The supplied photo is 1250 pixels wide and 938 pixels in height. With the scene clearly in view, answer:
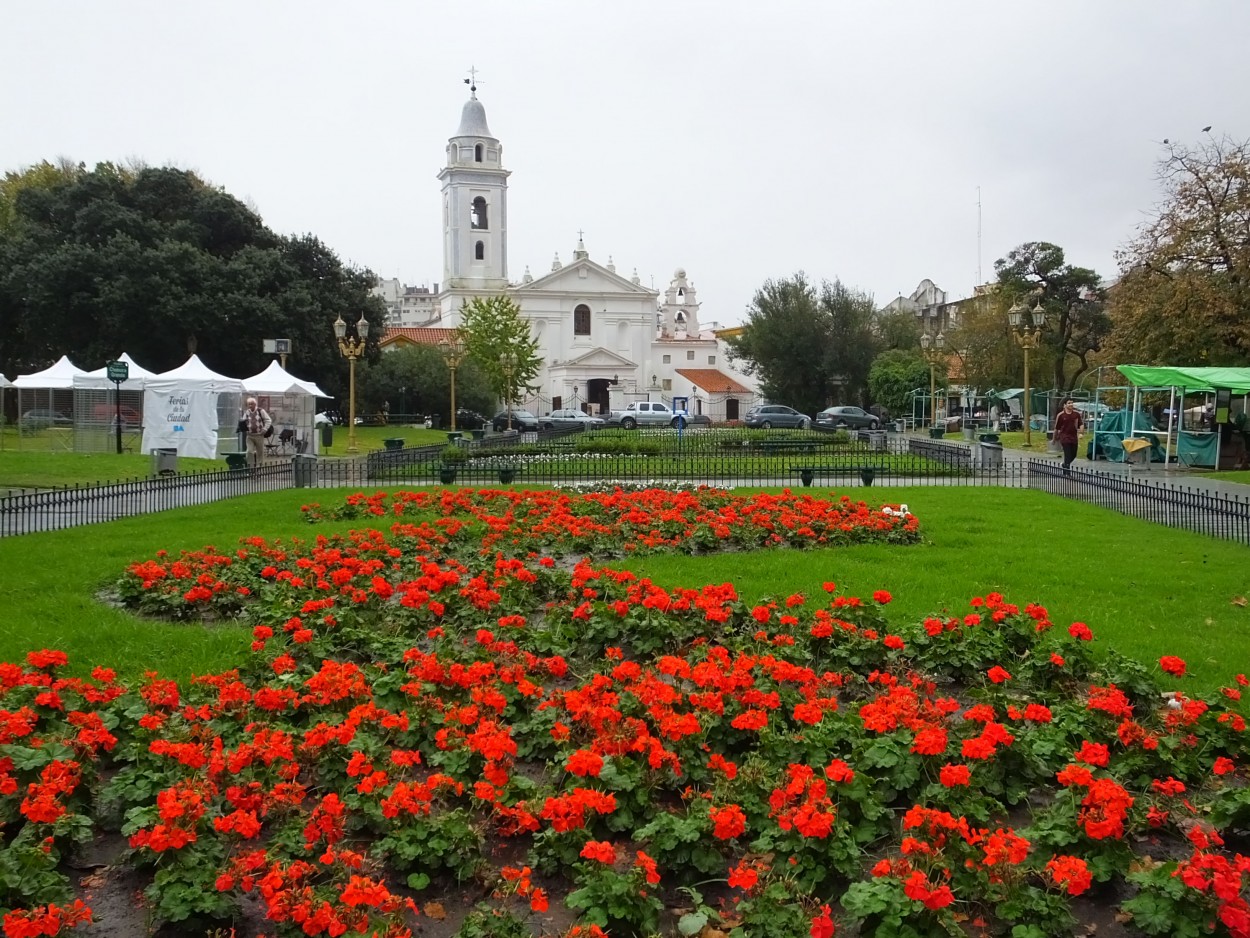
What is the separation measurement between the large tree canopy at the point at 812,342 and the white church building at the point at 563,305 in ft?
38.8

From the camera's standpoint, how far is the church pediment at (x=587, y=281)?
74.8 meters

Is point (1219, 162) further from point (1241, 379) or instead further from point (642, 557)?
point (642, 557)

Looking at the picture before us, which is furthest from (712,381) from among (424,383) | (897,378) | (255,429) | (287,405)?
(255,429)

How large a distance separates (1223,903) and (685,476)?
17715mm

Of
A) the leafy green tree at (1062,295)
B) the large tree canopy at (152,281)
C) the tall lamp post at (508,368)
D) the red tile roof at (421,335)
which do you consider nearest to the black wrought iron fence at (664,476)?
the large tree canopy at (152,281)

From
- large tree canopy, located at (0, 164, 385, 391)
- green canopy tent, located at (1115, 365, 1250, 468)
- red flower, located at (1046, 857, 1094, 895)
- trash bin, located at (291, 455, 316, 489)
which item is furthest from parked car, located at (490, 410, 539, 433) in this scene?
red flower, located at (1046, 857, 1094, 895)

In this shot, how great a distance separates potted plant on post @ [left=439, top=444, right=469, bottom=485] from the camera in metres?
18.8

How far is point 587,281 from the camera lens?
7544 cm

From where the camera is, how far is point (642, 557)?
10461mm

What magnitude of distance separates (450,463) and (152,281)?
24.9 m

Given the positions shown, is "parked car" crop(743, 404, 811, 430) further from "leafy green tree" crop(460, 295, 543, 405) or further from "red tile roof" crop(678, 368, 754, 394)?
"red tile roof" crop(678, 368, 754, 394)

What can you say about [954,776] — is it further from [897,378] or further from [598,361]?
[598,361]

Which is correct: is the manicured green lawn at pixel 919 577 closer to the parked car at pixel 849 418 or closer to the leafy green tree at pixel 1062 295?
the parked car at pixel 849 418

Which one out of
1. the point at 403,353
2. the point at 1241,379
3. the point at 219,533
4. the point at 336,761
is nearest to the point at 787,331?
the point at 403,353
